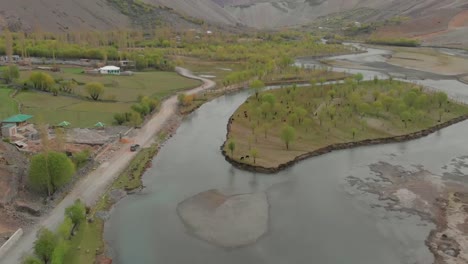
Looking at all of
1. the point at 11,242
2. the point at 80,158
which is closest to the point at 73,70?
the point at 80,158

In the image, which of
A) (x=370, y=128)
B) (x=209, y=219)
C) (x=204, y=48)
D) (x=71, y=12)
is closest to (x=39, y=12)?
(x=71, y=12)

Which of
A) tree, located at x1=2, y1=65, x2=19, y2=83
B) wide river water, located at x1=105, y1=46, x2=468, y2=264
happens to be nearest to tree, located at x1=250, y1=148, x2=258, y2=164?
wide river water, located at x1=105, y1=46, x2=468, y2=264

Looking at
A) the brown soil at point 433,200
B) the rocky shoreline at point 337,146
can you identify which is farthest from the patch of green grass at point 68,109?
the brown soil at point 433,200

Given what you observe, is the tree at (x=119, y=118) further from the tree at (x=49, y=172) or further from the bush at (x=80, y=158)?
the tree at (x=49, y=172)

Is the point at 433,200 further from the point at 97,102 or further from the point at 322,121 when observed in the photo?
the point at 97,102

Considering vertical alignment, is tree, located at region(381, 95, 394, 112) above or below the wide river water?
above

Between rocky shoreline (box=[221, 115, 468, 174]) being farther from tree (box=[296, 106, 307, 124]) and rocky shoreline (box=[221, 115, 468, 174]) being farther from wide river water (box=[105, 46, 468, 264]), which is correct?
tree (box=[296, 106, 307, 124])

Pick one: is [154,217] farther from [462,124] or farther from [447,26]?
[447,26]
